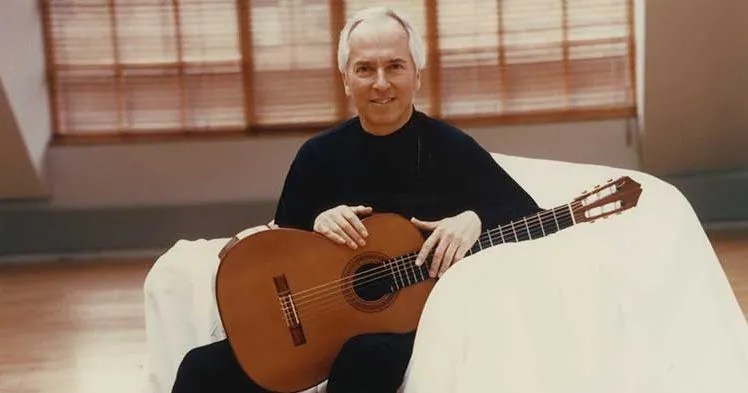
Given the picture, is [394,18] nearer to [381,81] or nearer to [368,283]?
[381,81]

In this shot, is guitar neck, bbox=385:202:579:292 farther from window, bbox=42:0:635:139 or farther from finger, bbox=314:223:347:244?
window, bbox=42:0:635:139

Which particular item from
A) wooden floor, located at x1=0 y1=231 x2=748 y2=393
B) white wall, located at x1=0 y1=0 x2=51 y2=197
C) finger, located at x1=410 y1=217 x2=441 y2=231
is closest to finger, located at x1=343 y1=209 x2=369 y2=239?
finger, located at x1=410 y1=217 x2=441 y2=231

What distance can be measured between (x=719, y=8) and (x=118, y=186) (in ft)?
8.24

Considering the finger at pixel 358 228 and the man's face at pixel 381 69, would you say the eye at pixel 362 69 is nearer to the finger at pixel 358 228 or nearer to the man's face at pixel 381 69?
the man's face at pixel 381 69

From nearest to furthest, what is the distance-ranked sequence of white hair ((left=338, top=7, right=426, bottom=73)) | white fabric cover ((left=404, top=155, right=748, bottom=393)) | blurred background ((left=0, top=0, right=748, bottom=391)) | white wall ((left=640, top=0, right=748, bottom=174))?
white fabric cover ((left=404, top=155, right=748, bottom=393)) → white hair ((left=338, top=7, right=426, bottom=73)) → white wall ((left=640, top=0, right=748, bottom=174)) → blurred background ((left=0, top=0, right=748, bottom=391))

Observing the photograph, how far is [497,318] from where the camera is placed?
2.08 metres

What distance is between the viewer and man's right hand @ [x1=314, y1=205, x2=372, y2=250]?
7.54 feet

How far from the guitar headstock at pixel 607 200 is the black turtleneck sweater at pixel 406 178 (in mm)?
128

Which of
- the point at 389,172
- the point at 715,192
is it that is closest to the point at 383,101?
the point at 389,172

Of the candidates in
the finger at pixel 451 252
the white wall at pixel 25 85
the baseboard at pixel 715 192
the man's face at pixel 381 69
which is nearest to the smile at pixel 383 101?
the man's face at pixel 381 69

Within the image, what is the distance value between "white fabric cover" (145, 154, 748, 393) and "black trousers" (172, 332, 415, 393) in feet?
0.15

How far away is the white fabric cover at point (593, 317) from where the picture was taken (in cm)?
205

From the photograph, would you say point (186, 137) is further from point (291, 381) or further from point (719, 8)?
point (291, 381)

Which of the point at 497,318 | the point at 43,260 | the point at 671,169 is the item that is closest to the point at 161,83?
the point at 43,260
